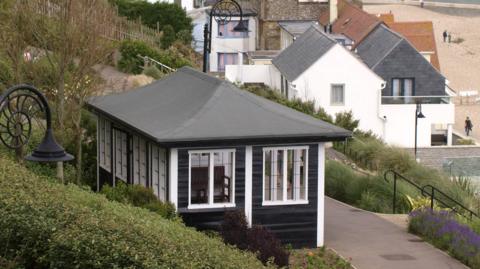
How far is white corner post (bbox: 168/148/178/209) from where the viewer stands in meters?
20.6

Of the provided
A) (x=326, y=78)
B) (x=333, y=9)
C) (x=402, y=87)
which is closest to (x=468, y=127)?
(x=402, y=87)

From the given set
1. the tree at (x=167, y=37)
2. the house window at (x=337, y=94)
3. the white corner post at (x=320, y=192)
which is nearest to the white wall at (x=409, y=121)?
the house window at (x=337, y=94)

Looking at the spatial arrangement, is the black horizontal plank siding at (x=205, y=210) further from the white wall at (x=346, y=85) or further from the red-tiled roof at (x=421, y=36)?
the red-tiled roof at (x=421, y=36)

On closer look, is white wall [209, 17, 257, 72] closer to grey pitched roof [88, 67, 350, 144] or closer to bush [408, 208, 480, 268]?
grey pitched roof [88, 67, 350, 144]

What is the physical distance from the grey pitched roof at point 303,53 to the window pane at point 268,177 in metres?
26.9

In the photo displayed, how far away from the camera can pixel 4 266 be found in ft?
46.5

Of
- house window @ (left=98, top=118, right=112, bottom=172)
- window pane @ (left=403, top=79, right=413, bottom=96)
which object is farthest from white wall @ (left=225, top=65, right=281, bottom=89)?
house window @ (left=98, top=118, right=112, bottom=172)

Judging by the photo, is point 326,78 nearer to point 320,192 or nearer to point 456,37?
point 320,192

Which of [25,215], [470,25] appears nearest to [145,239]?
[25,215]

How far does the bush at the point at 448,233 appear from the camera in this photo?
69.6 ft

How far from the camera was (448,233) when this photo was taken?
72.6 ft

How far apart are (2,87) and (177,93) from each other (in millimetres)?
5650

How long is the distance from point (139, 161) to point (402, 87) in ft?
112

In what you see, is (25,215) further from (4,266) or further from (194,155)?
(194,155)
